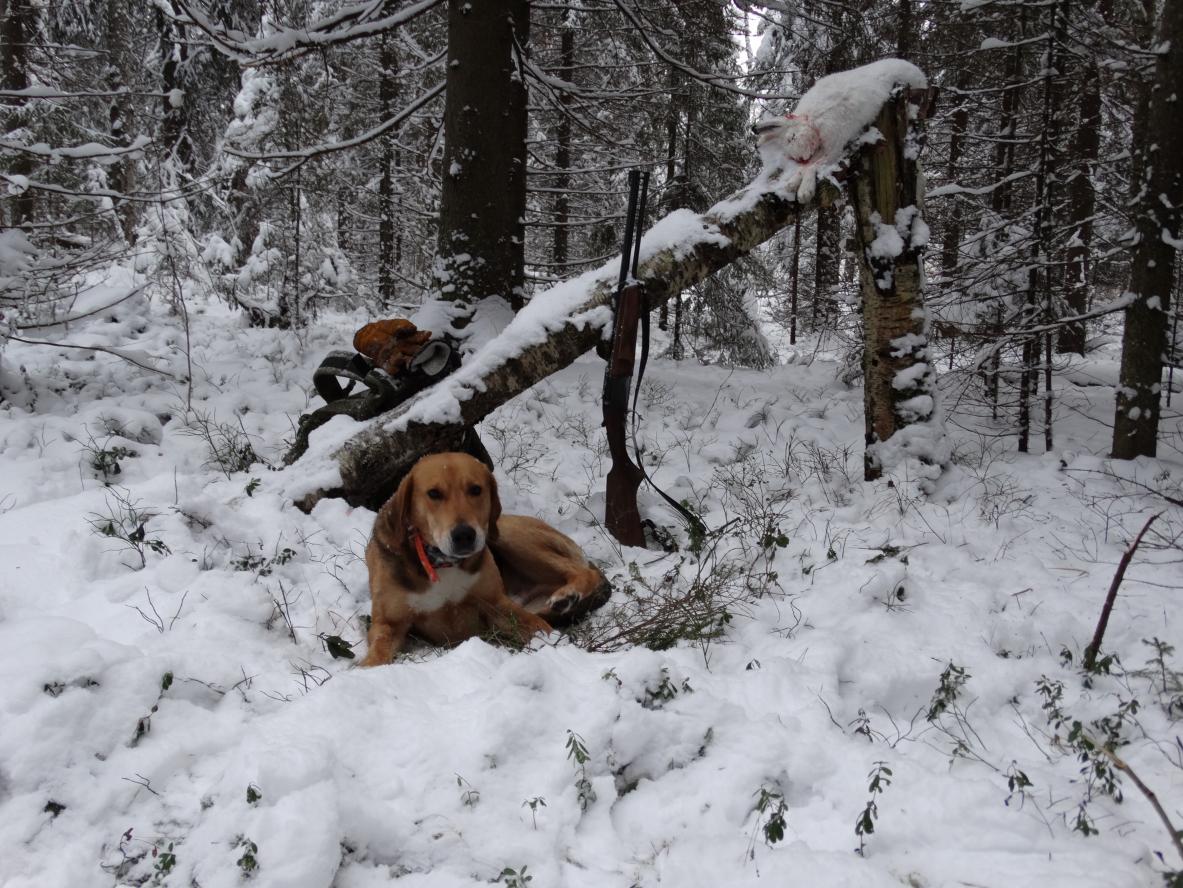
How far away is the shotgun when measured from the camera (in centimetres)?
473

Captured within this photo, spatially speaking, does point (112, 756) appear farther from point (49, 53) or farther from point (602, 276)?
point (49, 53)

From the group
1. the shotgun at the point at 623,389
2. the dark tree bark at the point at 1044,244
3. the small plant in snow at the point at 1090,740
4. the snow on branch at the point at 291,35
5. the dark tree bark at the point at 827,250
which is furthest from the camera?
the dark tree bark at the point at 827,250

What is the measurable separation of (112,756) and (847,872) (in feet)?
7.46

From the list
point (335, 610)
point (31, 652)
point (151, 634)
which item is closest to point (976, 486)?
point (335, 610)

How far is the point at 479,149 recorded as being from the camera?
654 cm

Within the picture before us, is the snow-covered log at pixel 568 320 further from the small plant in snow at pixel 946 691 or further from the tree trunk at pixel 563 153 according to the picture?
the tree trunk at pixel 563 153

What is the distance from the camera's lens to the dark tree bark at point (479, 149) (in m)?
6.46

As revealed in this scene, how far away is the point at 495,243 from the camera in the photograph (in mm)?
6766

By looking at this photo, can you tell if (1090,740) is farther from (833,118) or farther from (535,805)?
(833,118)

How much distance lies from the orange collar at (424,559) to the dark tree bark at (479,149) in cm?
319

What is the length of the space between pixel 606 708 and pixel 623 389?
253cm

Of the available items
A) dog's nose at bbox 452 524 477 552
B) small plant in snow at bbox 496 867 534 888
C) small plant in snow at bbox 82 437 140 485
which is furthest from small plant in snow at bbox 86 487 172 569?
small plant in snow at bbox 496 867 534 888

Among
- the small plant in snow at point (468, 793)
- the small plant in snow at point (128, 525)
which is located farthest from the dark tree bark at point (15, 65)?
the small plant in snow at point (468, 793)

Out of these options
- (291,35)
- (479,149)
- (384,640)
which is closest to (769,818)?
(384,640)
